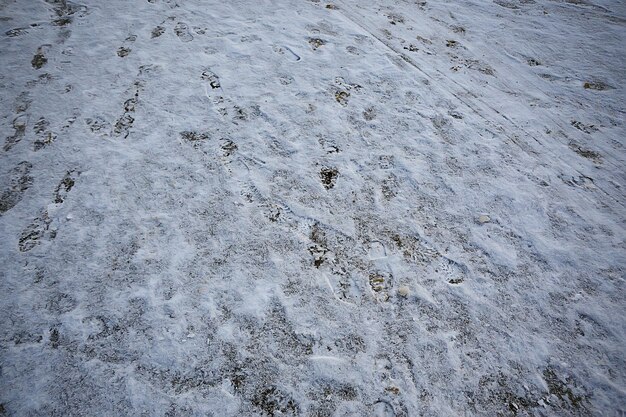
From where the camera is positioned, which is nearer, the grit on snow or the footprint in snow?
the grit on snow

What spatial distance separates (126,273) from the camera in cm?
153

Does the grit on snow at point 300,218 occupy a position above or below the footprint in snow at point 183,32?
below

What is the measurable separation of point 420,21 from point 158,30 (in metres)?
2.24

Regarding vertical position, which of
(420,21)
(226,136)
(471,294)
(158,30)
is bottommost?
(471,294)

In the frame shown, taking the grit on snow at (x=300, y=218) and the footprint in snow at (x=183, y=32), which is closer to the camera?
the grit on snow at (x=300, y=218)

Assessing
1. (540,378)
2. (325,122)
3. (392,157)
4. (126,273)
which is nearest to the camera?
(540,378)

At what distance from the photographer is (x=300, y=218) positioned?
5.80 feet

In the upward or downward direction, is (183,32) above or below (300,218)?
above

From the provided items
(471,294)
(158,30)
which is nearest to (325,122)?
(471,294)

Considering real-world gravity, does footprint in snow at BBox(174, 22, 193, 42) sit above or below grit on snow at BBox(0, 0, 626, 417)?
above

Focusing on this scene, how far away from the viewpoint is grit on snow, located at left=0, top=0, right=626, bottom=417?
132 cm

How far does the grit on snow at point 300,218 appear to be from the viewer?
4.34ft

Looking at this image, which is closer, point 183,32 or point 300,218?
point 300,218

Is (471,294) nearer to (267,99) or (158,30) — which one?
(267,99)
